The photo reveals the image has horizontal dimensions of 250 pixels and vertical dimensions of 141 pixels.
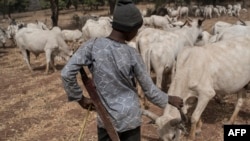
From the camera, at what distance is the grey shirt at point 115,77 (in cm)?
318

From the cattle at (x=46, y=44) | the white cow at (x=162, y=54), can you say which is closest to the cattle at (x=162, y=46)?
the white cow at (x=162, y=54)

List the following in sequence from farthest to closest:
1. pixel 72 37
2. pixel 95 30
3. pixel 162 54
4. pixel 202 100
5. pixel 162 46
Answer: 1. pixel 72 37
2. pixel 95 30
3. pixel 162 46
4. pixel 162 54
5. pixel 202 100

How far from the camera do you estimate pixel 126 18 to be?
3.14 meters

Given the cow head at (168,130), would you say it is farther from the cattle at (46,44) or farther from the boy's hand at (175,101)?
the cattle at (46,44)

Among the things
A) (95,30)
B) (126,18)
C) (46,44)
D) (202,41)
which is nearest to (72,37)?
(95,30)

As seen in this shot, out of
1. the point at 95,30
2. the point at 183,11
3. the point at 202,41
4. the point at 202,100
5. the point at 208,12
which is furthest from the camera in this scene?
the point at 183,11

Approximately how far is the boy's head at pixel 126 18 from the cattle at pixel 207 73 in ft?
9.10

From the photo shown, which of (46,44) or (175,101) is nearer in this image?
(175,101)

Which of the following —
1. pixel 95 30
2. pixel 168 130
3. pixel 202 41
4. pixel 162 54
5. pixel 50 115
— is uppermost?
pixel 162 54

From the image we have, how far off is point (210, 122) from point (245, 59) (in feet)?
4.88

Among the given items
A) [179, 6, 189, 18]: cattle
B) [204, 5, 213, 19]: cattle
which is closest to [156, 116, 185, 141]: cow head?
[204, 5, 213, 19]: cattle

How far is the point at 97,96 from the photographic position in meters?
3.28

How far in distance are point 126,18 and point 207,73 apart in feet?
10.5

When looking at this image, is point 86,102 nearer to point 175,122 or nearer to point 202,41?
point 175,122
